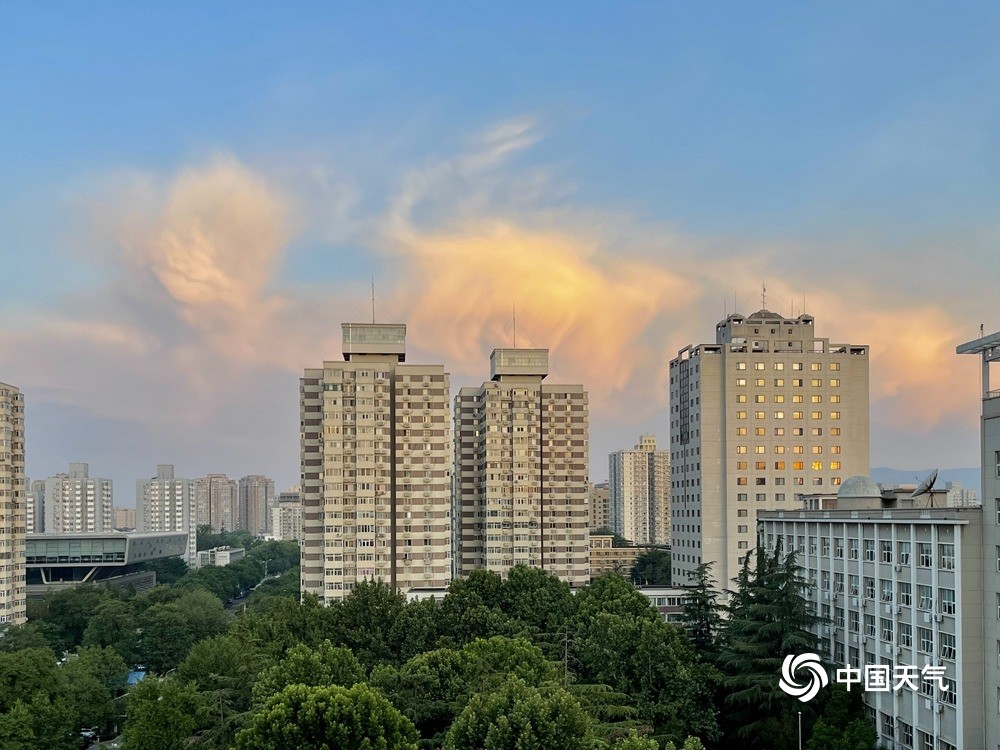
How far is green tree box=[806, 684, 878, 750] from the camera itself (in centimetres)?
2923

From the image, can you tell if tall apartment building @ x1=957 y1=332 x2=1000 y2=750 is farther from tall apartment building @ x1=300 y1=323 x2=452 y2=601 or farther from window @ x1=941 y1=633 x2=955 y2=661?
tall apartment building @ x1=300 y1=323 x2=452 y2=601

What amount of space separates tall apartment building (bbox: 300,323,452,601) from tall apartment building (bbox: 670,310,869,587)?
20.8 meters

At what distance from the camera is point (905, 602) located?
30469 mm

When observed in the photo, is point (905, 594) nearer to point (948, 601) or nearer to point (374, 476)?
point (948, 601)

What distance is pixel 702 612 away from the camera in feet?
144

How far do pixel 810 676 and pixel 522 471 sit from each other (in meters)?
A: 36.3

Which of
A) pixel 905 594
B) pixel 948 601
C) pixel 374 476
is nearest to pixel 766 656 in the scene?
pixel 905 594

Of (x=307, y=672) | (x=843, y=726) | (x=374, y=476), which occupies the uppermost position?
(x=374, y=476)

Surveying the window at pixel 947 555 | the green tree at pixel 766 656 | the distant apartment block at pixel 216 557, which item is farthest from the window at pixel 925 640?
the distant apartment block at pixel 216 557

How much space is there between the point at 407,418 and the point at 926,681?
1496 inches

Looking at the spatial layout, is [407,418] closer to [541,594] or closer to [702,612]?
[541,594]

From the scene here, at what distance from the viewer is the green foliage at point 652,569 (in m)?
95.5

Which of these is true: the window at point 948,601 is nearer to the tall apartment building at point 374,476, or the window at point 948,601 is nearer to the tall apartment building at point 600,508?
the tall apartment building at point 374,476

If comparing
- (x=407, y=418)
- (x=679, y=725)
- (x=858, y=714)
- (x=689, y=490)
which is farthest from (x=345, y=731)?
(x=689, y=490)
